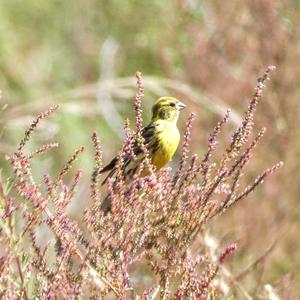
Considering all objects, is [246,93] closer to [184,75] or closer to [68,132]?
[184,75]

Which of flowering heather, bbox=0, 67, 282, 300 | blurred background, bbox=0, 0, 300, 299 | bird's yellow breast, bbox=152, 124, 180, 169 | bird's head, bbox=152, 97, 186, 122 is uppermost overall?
blurred background, bbox=0, 0, 300, 299

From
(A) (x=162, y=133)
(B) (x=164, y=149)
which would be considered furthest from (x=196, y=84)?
(B) (x=164, y=149)

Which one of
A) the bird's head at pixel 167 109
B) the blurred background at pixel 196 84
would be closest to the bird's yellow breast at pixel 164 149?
the bird's head at pixel 167 109

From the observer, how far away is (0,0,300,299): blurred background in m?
9.85

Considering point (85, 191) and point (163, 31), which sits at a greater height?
point (163, 31)

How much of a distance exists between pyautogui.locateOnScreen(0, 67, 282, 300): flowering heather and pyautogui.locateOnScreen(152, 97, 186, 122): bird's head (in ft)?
8.61

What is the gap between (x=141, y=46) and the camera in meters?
12.4

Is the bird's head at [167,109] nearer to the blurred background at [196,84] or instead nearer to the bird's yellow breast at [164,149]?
the bird's yellow breast at [164,149]

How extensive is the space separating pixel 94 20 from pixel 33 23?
3.18ft

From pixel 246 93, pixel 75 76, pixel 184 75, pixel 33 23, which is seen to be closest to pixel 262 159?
pixel 246 93

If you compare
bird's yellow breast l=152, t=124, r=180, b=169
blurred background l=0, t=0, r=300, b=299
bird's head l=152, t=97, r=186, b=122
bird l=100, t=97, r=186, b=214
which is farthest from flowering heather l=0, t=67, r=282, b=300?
blurred background l=0, t=0, r=300, b=299

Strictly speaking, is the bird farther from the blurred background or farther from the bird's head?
the blurred background

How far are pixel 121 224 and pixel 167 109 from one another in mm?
2914

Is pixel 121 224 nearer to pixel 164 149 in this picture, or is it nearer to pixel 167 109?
pixel 164 149
